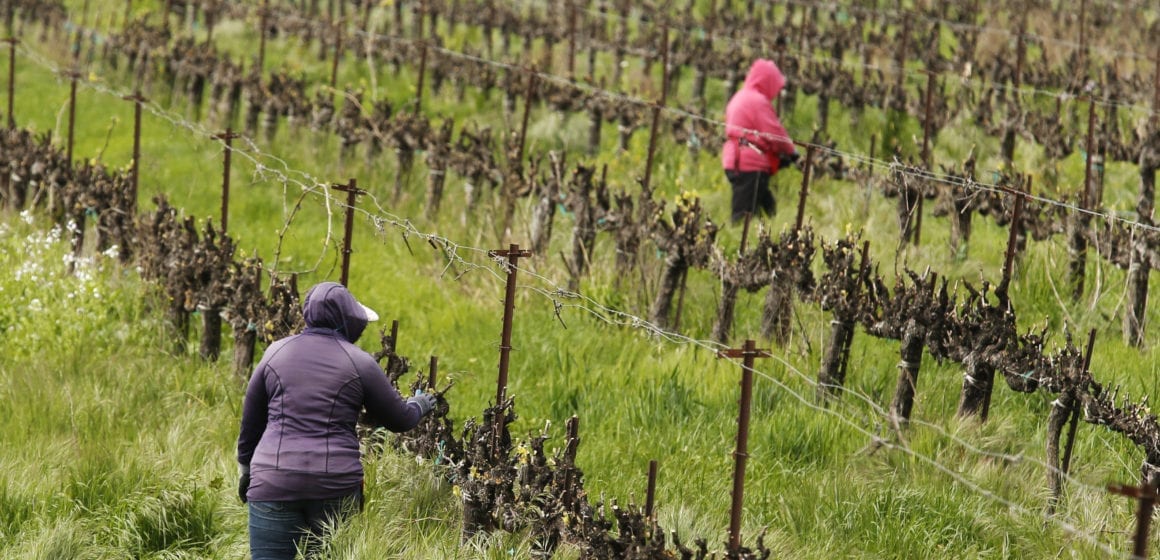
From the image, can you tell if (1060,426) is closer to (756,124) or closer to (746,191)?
(746,191)

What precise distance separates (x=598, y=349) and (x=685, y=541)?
2.87 meters

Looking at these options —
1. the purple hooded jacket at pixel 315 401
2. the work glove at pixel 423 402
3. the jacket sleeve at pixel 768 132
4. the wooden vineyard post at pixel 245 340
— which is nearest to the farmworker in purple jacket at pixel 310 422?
the purple hooded jacket at pixel 315 401

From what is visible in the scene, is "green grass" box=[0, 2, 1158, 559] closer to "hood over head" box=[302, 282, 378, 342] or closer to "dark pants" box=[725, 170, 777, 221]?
"dark pants" box=[725, 170, 777, 221]

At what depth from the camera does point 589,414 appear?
7.70m

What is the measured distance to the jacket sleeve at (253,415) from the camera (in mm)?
5492

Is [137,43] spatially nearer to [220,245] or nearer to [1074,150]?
[220,245]

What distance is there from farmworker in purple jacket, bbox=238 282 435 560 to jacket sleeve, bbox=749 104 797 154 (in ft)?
19.5

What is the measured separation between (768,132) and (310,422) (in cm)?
648

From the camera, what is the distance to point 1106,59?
16.2 metres

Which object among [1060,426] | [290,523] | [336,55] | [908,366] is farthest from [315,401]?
[336,55]

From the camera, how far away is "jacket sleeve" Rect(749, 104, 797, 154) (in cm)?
1093

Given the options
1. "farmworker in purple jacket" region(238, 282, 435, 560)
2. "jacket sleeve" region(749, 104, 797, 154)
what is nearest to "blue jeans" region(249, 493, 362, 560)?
"farmworker in purple jacket" region(238, 282, 435, 560)

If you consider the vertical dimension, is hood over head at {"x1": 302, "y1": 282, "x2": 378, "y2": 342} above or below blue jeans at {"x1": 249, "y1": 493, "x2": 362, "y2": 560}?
above

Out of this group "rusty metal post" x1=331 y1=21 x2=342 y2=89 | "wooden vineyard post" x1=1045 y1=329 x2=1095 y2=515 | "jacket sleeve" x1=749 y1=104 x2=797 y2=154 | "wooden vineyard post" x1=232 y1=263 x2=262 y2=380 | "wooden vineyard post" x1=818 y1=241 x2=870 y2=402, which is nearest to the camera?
"wooden vineyard post" x1=1045 y1=329 x2=1095 y2=515
